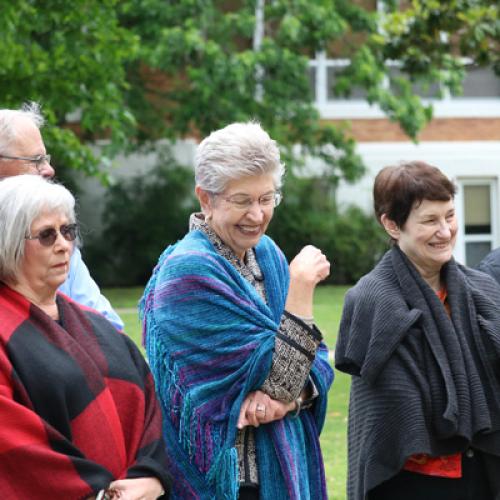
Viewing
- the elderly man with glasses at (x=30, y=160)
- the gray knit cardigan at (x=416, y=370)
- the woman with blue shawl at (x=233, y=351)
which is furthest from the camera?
the elderly man with glasses at (x=30, y=160)

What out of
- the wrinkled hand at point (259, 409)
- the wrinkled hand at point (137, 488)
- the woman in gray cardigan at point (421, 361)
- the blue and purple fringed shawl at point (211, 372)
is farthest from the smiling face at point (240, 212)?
the wrinkled hand at point (137, 488)

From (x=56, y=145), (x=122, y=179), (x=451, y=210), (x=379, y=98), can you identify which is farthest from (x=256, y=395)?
(x=122, y=179)

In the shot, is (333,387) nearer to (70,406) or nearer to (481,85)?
(70,406)

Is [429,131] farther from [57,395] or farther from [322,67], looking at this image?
[57,395]

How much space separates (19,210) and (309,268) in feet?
3.46

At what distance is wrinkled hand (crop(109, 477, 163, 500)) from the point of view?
3480 mm

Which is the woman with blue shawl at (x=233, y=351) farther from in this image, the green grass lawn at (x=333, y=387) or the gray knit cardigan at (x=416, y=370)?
the green grass lawn at (x=333, y=387)

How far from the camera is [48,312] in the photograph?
3.66 m

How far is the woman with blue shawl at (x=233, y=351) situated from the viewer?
13.0ft

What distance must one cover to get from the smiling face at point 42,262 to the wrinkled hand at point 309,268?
2.77 feet

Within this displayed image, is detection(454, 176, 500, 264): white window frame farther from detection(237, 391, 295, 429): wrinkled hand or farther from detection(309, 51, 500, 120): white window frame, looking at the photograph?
detection(237, 391, 295, 429): wrinkled hand

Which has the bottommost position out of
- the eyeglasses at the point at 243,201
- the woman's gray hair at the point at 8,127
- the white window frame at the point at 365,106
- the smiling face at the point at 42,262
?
the white window frame at the point at 365,106

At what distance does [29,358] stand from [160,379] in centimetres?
76

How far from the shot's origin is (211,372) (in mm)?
3979
